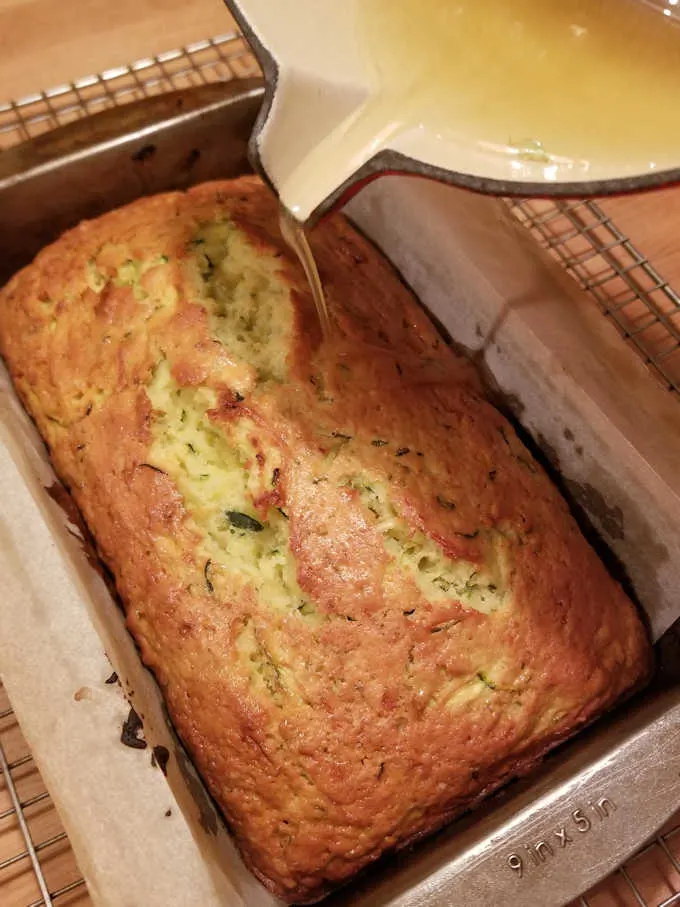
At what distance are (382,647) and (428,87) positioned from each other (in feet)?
2.44

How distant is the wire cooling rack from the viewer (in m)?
1.14

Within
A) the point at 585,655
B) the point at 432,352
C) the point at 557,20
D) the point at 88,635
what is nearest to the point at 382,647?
the point at 585,655

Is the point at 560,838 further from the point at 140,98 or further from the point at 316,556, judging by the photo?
the point at 140,98

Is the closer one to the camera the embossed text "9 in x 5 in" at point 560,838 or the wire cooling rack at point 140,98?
the embossed text "9 in x 5 in" at point 560,838

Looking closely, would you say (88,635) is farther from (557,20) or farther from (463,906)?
(557,20)

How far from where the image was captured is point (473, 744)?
3.65ft

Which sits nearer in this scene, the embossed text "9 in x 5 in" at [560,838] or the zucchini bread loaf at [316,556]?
the embossed text "9 in x 5 in" at [560,838]

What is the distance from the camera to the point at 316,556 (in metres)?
1.14

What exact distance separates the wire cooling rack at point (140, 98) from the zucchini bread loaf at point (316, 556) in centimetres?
24

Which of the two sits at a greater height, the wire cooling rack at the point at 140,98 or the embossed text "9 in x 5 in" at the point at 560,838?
the wire cooling rack at the point at 140,98

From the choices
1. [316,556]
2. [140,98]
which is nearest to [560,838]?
[316,556]

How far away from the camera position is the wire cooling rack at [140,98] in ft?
3.73

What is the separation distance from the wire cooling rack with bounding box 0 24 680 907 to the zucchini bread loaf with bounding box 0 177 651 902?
0.24m

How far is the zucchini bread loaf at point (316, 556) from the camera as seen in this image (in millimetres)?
1107
